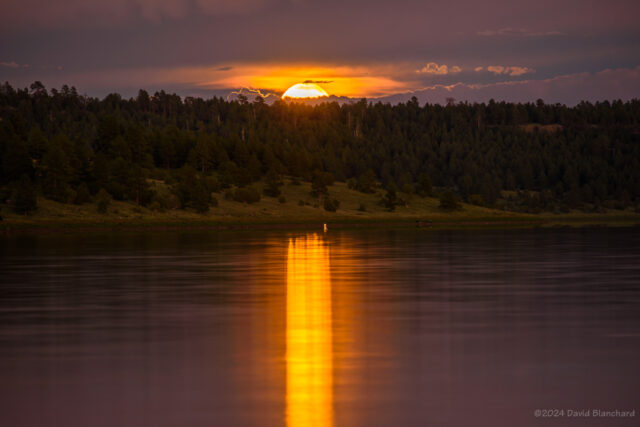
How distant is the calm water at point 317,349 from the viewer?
13.5 meters

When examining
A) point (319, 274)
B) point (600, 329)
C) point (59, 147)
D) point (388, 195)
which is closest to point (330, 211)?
point (388, 195)

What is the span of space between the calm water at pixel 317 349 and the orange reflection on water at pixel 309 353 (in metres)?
0.04

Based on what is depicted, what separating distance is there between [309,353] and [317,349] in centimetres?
50

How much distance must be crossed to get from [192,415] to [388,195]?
599 feet

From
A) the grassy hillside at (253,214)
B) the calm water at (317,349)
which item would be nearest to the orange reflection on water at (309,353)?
the calm water at (317,349)

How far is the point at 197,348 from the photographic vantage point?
1906cm

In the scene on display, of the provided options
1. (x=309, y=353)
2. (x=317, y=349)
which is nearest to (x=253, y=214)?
(x=317, y=349)

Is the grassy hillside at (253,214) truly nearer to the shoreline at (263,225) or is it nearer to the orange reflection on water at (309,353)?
the shoreline at (263,225)

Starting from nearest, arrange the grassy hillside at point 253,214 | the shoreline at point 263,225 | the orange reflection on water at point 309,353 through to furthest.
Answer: the orange reflection on water at point 309,353
the shoreline at point 263,225
the grassy hillside at point 253,214

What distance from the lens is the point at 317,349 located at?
18828mm

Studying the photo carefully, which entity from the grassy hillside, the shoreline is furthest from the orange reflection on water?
the grassy hillside

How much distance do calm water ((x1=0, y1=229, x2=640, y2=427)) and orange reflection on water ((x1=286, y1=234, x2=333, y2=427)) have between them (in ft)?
0.15

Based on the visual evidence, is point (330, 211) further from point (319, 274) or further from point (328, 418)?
point (328, 418)

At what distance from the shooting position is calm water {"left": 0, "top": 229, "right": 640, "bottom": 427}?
44.3 feet
